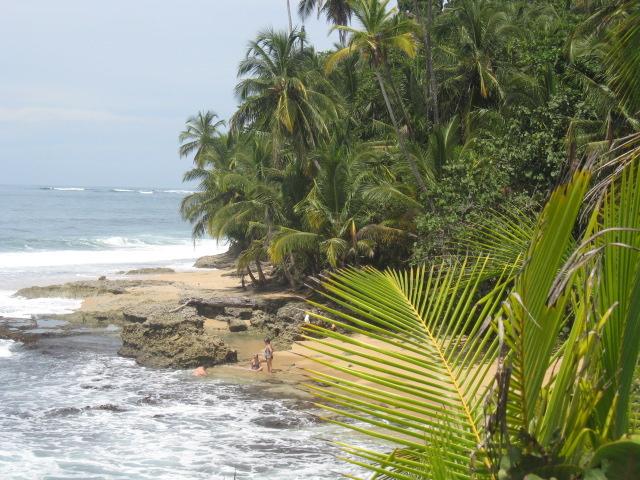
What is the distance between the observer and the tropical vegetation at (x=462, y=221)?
1.61 metres

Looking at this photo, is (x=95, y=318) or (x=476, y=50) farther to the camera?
(x=476, y=50)

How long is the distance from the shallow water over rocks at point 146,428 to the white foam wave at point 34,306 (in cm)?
728

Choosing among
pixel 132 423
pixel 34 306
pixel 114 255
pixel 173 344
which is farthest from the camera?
pixel 114 255

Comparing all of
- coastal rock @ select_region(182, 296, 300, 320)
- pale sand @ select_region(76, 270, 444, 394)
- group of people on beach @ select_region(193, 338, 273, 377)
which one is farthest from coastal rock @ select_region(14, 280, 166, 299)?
group of people on beach @ select_region(193, 338, 273, 377)

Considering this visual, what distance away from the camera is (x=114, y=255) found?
51375 mm

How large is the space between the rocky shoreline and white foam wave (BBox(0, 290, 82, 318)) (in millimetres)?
518

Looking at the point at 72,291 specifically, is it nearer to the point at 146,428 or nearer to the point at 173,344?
the point at 173,344

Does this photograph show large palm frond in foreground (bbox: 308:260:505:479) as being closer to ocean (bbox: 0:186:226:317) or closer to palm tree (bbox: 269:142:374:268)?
palm tree (bbox: 269:142:374:268)

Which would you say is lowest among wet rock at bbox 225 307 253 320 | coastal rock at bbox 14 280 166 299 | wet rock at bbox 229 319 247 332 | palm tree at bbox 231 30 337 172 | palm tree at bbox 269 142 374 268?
wet rock at bbox 229 319 247 332

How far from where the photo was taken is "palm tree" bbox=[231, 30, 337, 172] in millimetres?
25703

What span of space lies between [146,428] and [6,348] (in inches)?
324

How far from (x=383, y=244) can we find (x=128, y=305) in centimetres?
933

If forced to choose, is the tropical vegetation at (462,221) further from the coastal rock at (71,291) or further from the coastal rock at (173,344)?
the coastal rock at (71,291)

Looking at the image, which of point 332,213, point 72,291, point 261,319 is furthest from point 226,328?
point 72,291
